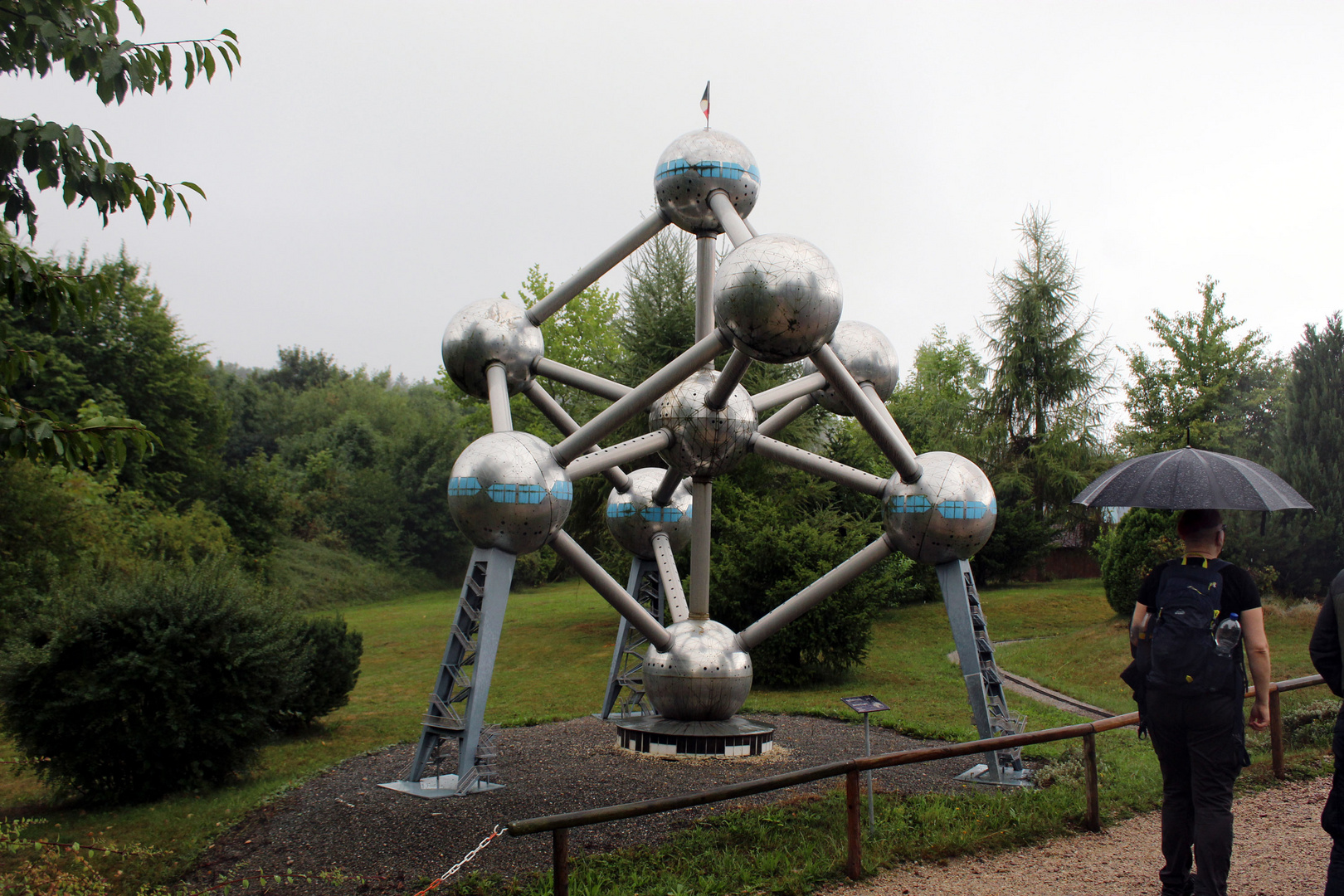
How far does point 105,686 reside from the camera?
8.70 meters

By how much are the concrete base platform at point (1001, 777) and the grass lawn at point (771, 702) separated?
1.54ft

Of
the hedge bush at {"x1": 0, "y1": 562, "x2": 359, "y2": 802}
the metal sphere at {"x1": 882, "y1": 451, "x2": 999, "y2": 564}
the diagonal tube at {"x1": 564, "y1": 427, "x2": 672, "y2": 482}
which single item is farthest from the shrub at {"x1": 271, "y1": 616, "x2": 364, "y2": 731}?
the metal sphere at {"x1": 882, "y1": 451, "x2": 999, "y2": 564}

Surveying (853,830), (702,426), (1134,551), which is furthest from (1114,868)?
(1134,551)

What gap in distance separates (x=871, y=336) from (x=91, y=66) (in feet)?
23.2

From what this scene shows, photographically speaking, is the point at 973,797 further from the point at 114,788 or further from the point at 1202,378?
the point at 1202,378

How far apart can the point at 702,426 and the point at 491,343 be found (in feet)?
6.45

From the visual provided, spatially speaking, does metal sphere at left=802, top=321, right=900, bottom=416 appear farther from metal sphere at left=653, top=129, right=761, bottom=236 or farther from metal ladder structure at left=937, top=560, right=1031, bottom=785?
metal ladder structure at left=937, top=560, right=1031, bottom=785

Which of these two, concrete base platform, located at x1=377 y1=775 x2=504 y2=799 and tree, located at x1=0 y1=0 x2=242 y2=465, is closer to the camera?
tree, located at x1=0 y1=0 x2=242 y2=465

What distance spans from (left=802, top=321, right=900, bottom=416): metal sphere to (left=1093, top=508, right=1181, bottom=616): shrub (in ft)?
39.7

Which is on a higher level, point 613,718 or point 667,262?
point 667,262

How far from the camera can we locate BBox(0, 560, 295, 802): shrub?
8.72 metres

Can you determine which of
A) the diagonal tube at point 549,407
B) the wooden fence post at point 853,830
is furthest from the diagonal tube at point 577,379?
the wooden fence post at point 853,830

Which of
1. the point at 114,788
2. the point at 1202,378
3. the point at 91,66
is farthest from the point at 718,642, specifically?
the point at 1202,378

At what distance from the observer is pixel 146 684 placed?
Answer: 8.85 metres
